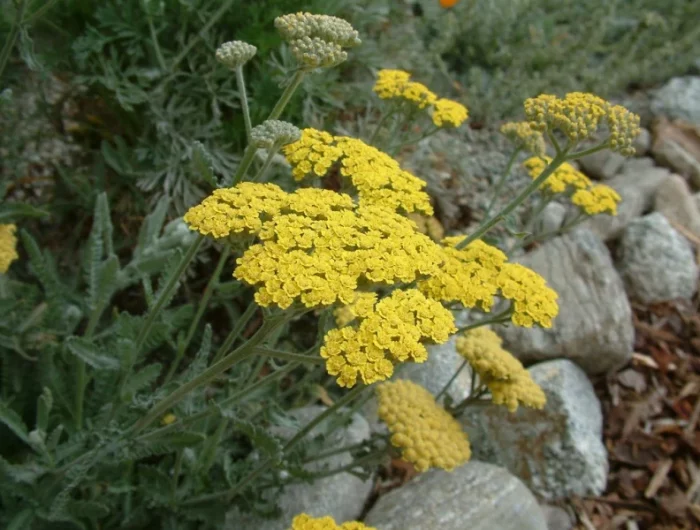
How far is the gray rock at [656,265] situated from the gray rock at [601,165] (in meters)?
0.74

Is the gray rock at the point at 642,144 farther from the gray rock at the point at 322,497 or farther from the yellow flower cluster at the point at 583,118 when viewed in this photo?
the yellow flower cluster at the point at 583,118

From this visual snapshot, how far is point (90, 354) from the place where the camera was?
2.22m

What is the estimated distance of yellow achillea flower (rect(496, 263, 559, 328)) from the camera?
2.01m

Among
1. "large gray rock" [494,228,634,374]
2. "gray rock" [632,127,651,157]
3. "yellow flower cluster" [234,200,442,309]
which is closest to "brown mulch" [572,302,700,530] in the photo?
"large gray rock" [494,228,634,374]

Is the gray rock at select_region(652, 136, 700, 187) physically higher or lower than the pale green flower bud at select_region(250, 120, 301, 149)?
lower

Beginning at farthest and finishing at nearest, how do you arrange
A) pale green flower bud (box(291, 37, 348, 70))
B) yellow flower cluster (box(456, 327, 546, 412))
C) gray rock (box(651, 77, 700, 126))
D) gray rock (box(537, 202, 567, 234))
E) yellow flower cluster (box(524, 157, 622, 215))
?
gray rock (box(651, 77, 700, 126)) → gray rock (box(537, 202, 567, 234)) → yellow flower cluster (box(524, 157, 622, 215)) → yellow flower cluster (box(456, 327, 546, 412)) → pale green flower bud (box(291, 37, 348, 70))

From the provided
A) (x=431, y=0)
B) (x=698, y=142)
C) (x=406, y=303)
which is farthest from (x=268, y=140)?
(x=698, y=142)

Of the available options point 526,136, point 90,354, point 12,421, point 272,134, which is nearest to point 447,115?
point 526,136

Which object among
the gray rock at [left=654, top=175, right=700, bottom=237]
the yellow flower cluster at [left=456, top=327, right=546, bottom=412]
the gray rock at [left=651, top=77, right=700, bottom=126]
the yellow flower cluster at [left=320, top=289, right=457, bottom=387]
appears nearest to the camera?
the yellow flower cluster at [left=320, top=289, right=457, bottom=387]

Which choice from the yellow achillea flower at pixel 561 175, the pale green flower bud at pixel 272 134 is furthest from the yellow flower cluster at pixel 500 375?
the pale green flower bud at pixel 272 134

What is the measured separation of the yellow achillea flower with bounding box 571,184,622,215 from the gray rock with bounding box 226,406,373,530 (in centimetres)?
118

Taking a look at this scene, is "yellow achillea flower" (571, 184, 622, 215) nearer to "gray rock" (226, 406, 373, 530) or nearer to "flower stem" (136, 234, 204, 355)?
"gray rock" (226, 406, 373, 530)

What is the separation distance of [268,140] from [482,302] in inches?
26.5

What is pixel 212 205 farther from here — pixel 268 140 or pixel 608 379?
pixel 608 379
